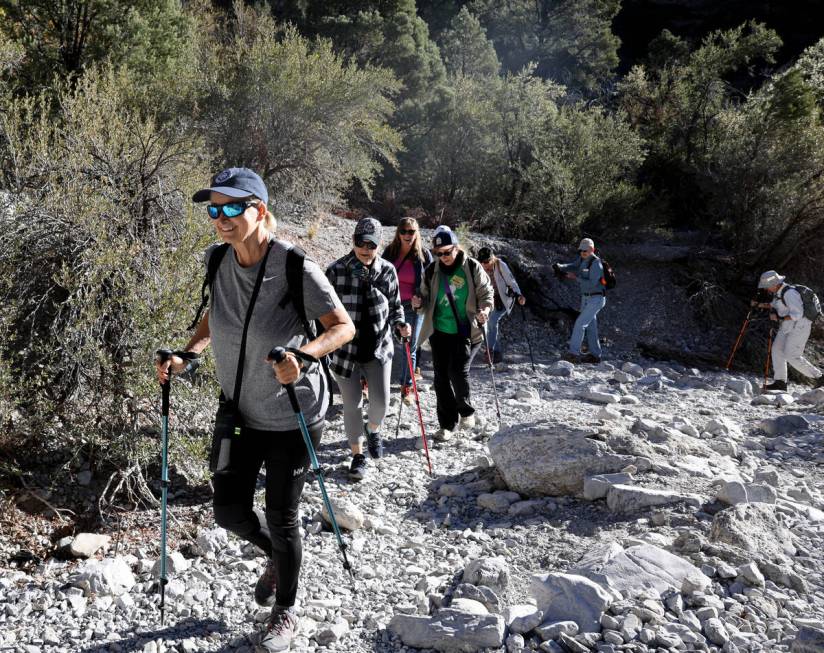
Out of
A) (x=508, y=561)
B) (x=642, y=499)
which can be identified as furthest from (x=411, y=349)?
(x=508, y=561)

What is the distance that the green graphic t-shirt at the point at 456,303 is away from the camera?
6281 millimetres

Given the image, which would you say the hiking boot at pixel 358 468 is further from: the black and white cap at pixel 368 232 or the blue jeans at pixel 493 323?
the blue jeans at pixel 493 323

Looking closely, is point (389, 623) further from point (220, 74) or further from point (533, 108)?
point (533, 108)

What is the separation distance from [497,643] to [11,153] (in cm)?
619

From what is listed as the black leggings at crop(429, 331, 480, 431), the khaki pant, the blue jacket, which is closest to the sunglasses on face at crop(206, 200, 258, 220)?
the black leggings at crop(429, 331, 480, 431)

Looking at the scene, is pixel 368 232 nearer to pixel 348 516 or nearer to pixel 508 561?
pixel 348 516

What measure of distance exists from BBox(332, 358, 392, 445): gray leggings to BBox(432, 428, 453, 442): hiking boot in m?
1.22

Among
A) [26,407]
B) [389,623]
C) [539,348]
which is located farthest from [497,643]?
[539,348]

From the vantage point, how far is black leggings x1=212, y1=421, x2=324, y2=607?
2896mm

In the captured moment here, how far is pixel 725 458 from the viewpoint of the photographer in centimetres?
616

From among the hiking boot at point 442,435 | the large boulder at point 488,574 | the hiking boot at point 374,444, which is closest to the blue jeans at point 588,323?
the hiking boot at point 442,435

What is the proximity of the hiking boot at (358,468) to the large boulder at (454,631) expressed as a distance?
2227mm

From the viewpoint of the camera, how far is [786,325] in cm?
1088

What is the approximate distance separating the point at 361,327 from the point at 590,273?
715 centimetres
